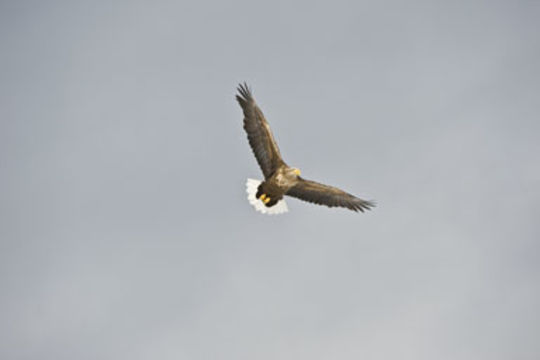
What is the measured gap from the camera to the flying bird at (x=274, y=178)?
46.1ft

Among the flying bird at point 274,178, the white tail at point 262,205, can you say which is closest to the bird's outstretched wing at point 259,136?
the flying bird at point 274,178

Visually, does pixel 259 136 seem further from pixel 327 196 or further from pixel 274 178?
pixel 327 196

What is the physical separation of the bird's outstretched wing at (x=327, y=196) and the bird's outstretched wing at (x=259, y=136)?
2.97ft

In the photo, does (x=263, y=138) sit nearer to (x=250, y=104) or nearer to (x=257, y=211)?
(x=250, y=104)

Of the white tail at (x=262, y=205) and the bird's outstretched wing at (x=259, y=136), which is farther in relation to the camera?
the white tail at (x=262, y=205)

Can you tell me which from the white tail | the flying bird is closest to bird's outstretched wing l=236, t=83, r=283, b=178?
the flying bird

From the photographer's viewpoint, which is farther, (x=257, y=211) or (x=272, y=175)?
(x=257, y=211)

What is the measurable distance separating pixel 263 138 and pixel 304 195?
→ 189cm

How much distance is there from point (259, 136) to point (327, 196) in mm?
2398

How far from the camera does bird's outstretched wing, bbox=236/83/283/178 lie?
45.9 ft

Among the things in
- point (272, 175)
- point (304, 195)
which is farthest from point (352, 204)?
point (272, 175)

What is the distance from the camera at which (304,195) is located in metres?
14.8

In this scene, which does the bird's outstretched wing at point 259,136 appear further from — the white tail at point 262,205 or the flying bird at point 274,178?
the white tail at point 262,205

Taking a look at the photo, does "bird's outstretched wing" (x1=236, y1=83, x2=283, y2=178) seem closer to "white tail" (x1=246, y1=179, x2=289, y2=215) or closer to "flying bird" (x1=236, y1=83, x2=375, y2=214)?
"flying bird" (x1=236, y1=83, x2=375, y2=214)
